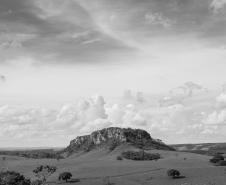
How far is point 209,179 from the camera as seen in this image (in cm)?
19212

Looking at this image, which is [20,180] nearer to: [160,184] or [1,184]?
[1,184]

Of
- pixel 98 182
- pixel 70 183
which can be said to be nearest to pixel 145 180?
pixel 98 182

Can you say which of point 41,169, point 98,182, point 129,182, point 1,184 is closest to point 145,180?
point 129,182

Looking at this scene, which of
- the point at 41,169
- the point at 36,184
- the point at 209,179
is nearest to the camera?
A: the point at 36,184

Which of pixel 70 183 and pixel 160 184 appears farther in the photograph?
pixel 70 183

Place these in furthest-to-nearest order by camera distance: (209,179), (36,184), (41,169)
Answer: (209,179) < (41,169) < (36,184)

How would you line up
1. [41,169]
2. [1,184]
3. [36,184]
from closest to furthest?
[36,184]
[1,184]
[41,169]

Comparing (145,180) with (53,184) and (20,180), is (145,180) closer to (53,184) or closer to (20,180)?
(53,184)

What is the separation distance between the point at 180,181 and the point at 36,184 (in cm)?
8082

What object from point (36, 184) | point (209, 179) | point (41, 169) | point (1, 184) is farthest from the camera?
point (209, 179)

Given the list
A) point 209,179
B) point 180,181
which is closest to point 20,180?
point 180,181

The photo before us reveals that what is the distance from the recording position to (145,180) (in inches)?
7751

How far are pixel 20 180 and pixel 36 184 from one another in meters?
38.5

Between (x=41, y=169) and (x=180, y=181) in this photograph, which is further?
(x=180, y=181)
